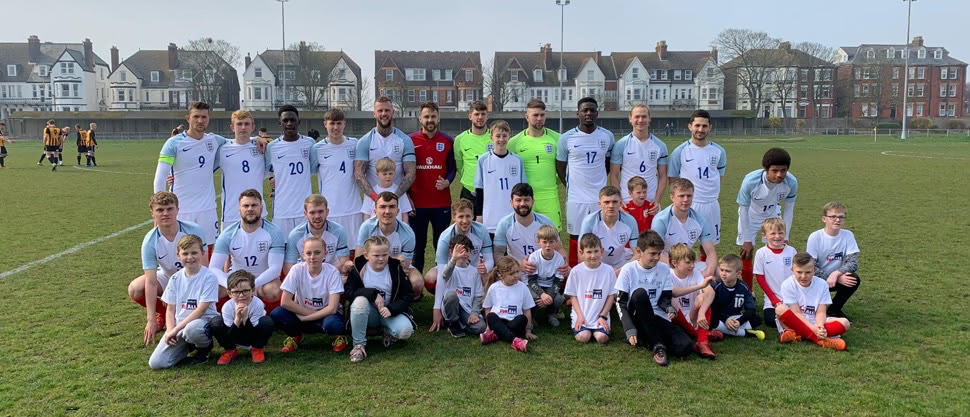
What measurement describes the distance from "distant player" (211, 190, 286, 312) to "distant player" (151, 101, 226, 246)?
1046mm

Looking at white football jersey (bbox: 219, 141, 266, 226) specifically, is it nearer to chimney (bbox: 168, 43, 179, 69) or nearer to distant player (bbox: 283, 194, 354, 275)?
distant player (bbox: 283, 194, 354, 275)

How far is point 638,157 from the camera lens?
6.77 metres

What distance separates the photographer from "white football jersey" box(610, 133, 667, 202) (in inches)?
266

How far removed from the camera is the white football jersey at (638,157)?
22.2 feet

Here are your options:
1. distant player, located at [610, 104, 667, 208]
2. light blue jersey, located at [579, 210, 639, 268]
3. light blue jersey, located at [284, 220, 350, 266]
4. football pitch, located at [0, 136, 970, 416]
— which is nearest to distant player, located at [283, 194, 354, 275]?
light blue jersey, located at [284, 220, 350, 266]

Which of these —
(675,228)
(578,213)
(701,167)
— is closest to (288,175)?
(578,213)

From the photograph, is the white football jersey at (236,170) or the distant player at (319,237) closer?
the distant player at (319,237)

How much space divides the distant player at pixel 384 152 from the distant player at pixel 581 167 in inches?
61.1

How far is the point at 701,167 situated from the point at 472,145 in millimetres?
2350

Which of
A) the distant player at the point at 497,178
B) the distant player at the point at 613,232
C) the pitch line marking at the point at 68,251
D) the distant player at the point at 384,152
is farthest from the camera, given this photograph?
the pitch line marking at the point at 68,251

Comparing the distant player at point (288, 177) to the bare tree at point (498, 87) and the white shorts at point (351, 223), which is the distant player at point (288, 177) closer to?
the white shorts at point (351, 223)

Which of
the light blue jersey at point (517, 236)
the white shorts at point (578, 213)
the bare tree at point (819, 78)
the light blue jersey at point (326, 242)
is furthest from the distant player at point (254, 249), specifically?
the bare tree at point (819, 78)

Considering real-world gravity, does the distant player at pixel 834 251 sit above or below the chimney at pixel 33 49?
below

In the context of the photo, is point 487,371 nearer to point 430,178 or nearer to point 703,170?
point 430,178
